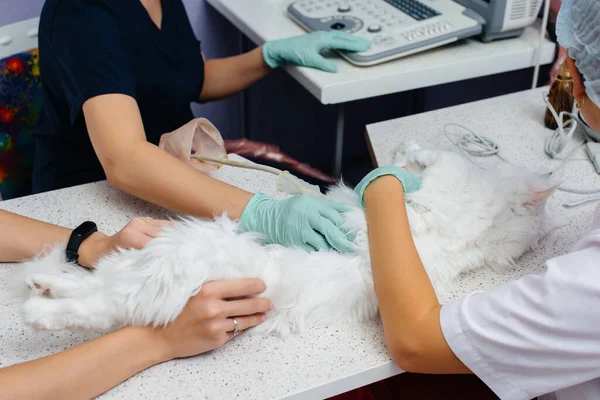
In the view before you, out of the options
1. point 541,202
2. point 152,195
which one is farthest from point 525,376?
point 152,195

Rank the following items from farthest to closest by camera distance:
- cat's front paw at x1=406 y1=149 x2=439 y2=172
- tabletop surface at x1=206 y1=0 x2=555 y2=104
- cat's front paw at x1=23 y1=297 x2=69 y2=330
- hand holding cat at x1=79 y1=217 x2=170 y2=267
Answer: tabletop surface at x1=206 y1=0 x2=555 y2=104 → cat's front paw at x1=406 y1=149 x2=439 y2=172 → hand holding cat at x1=79 y1=217 x2=170 y2=267 → cat's front paw at x1=23 y1=297 x2=69 y2=330

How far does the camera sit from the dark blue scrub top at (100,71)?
3.68ft

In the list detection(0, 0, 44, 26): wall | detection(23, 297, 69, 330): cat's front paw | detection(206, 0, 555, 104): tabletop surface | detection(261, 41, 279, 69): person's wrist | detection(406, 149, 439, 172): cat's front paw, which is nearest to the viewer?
detection(23, 297, 69, 330): cat's front paw

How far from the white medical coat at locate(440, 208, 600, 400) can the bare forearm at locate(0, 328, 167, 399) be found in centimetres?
39

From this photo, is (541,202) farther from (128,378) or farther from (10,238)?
(10,238)

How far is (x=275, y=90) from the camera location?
2359mm

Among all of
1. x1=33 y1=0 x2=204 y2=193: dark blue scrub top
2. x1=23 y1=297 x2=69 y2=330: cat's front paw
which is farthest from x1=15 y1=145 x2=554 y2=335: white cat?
x1=33 y1=0 x2=204 y2=193: dark blue scrub top

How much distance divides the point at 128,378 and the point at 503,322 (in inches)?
18.5

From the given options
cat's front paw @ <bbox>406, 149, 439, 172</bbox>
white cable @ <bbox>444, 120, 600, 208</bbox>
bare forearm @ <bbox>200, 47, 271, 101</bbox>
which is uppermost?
cat's front paw @ <bbox>406, 149, 439, 172</bbox>

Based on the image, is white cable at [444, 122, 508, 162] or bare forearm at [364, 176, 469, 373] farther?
white cable at [444, 122, 508, 162]

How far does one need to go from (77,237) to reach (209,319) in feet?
1.02

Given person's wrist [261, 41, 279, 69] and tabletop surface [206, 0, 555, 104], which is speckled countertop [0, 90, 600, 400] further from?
person's wrist [261, 41, 279, 69]

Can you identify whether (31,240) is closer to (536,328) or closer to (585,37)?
(536,328)

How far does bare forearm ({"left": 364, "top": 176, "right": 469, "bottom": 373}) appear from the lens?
0.73 m
